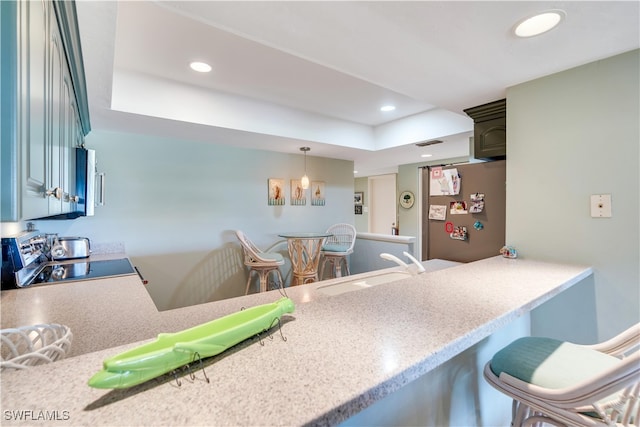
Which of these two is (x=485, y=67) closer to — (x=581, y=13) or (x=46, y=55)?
(x=581, y=13)

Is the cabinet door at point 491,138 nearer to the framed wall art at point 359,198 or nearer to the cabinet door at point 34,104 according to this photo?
the cabinet door at point 34,104

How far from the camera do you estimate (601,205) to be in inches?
61.6

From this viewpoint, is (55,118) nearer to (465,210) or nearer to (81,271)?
(81,271)

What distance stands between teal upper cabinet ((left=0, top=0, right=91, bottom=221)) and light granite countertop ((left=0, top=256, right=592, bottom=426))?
367 millimetres

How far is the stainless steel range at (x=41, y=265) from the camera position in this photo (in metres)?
1.48

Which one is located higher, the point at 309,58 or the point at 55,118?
the point at 309,58

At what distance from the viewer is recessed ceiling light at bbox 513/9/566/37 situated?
1220mm

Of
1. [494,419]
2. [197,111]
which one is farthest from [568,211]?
[197,111]

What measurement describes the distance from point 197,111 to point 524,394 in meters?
2.86

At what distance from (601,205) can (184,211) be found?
143 inches

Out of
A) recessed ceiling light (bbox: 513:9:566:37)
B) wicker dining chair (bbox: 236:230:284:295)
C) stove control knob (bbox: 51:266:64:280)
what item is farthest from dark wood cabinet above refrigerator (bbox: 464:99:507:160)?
stove control knob (bbox: 51:266:64:280)

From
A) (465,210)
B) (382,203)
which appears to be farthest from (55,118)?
(382,203)

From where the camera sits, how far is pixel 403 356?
628 mm

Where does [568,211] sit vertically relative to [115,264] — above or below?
above
